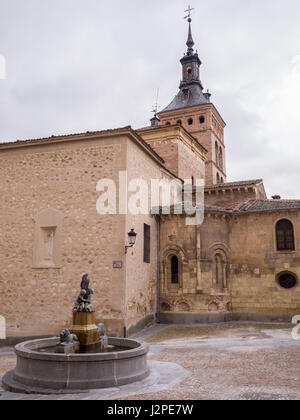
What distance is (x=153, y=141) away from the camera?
76.6 feet

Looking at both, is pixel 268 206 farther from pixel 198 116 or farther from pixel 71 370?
pixel 198 116

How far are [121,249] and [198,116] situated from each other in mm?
26084

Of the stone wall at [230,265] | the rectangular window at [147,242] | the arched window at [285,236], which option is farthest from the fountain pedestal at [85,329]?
the arched window at [285,236]

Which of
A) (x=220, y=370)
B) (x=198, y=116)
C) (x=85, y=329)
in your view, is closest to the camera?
(x=85, y=329)

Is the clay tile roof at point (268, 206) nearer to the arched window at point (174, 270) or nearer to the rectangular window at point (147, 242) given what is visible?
the arched window at point (174, 270)

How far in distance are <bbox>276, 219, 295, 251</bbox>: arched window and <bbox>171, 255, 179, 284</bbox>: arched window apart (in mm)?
4710

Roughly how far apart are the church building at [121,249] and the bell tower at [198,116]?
57.8 feet

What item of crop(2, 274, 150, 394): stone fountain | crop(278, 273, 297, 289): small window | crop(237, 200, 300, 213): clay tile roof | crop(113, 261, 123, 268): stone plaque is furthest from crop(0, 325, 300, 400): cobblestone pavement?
crop(237, 200, 300, 213): clay tile roof

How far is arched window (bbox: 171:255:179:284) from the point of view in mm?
16469

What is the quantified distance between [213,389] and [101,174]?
901 cm

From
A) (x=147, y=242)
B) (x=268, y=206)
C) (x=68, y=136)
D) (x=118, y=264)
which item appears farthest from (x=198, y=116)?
(x=118, y=264)

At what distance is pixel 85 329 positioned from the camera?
7941 millimetres
